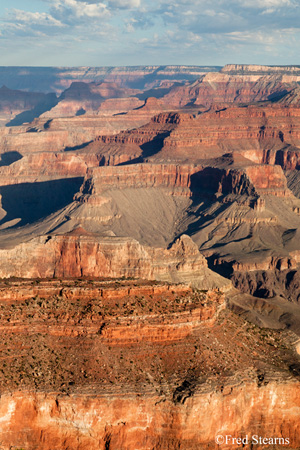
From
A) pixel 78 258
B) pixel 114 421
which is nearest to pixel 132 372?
pixel 114 421

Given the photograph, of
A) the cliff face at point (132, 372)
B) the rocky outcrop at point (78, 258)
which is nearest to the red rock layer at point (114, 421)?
the cliff face at point (132, 372)

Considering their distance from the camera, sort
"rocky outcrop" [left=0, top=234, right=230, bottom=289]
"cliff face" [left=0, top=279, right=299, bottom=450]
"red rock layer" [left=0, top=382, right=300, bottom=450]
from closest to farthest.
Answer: "red rock layer" [left=0, top=382, right=300, bottom=450] → "cliff face" [left=0, top=279, right=299, bottom=450] → "rocky outcrop" [left=0, top=234, right=230, bottom=289]

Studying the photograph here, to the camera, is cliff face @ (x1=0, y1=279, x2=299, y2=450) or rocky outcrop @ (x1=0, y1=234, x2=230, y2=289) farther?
rocky outcrop @ (x1=0, y1=234, x2=230, y2=289)

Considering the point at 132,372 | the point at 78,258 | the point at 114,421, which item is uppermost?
the point at 132,372

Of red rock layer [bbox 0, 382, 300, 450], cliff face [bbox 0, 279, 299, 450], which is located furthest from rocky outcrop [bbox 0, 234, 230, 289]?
red rock layer [bbox 0, 382, 300, 450]

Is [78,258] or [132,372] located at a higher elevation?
[132,372]

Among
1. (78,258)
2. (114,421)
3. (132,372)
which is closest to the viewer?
(114,421)

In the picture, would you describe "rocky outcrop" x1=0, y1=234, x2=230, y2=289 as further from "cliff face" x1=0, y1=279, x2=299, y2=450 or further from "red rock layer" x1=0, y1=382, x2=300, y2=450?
"red rock layer" x1=0, y1=382, x2=300, y2=450

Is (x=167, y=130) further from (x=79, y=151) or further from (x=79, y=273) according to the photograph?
(x=79, y=273)

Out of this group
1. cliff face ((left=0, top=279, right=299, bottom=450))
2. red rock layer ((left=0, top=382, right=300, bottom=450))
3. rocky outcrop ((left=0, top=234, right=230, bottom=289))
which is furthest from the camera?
rocky outcrop ((left=0, top=234, right=230, bottom=289))

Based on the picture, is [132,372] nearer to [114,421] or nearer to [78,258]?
[114,421]

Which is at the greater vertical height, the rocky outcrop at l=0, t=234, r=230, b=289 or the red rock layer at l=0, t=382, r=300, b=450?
the red rock layer at l=0, t=382, r=300, b=450
